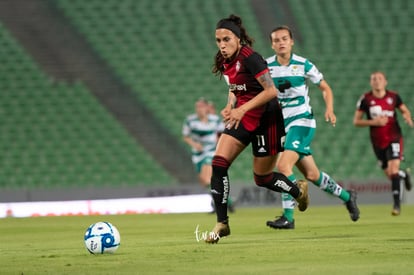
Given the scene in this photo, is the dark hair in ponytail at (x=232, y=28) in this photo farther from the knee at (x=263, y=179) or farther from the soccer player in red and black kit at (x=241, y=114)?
the knee at (x=263, y=179)

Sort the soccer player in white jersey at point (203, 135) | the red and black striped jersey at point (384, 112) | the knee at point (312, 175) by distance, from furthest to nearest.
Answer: the soccer player in white jersey at point (203, 135) < the red and black striped jersey at point (384, 112) < the knee at point (312, 175)

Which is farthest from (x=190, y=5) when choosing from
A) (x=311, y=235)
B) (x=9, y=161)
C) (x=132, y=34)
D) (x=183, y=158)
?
(x=311, y=235)

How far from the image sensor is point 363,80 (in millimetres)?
21297

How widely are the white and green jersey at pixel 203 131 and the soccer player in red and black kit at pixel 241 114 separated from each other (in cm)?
876

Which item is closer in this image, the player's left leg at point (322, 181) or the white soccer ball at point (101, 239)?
the white soccer ball at point (101, 239)

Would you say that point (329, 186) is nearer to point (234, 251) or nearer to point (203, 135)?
point (234, 251)

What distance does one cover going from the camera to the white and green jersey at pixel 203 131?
1772 centimetres

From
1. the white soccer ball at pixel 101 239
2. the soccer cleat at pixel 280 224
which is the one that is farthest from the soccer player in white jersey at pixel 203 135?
the white soccer ball at pixel 101 239

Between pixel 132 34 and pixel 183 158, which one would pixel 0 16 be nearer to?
pixel 132 34

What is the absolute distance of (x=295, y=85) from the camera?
1090 cm

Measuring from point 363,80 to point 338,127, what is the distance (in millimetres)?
1363

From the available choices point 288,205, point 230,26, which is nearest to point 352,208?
point 288,205

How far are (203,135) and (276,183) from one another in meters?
8.82

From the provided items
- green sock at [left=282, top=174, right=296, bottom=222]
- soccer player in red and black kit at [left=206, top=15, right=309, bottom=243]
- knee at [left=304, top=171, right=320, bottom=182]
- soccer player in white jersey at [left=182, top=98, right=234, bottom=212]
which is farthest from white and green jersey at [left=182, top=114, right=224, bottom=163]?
soccer player in red and black kit at [left=206, top=15, right=309, bottom=243]
